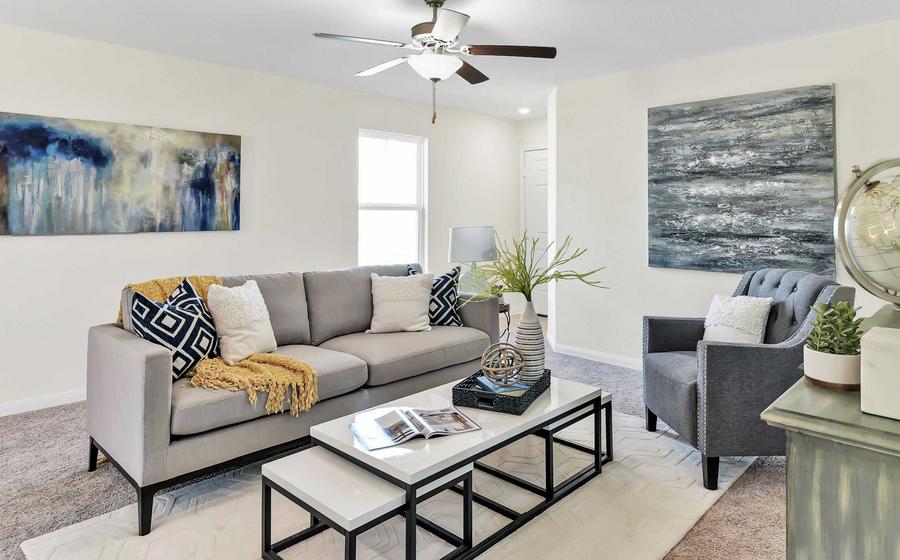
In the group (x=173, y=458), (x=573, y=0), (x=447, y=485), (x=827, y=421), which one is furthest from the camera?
(x=573, y=0)

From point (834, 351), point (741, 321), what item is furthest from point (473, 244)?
point (834, 351)

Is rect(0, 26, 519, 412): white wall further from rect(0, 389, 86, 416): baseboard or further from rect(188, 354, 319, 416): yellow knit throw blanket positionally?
→ rect(188, 354, 319, 416): yellow knit throw blanket

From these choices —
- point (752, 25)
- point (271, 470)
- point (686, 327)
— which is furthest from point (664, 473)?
point (752, 25)

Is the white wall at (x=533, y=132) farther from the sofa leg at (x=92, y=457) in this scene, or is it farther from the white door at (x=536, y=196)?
the sofa leg at (x=92, y=457)

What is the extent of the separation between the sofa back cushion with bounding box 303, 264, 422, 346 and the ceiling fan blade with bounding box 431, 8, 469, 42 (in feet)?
5.34

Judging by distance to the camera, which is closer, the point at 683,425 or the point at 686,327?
the point at 683,425

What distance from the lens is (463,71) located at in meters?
3.15

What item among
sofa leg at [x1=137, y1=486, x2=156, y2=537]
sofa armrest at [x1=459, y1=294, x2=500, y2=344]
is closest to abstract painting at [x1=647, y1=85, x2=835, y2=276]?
sofa armrest at [x1=459, y1=294, x2=500, y2=344]

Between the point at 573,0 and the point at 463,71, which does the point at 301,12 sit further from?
the point at 573,0

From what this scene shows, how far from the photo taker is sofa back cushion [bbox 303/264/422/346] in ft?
11.4

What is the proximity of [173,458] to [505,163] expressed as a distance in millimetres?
5305

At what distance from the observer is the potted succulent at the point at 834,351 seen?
0.81m

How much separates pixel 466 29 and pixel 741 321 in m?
2.38

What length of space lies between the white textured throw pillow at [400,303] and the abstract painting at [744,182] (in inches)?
76.9
